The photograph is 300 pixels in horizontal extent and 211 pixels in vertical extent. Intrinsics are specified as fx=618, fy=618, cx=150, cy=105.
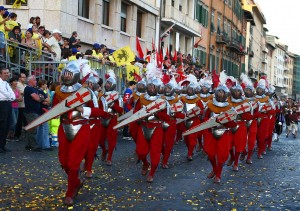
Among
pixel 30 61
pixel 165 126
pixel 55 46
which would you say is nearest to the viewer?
pixel 165 126

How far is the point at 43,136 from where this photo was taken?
1421 centimetres

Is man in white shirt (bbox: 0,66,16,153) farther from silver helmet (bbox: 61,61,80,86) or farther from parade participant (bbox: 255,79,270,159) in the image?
parade participant (bbox: 255,79,270,159)

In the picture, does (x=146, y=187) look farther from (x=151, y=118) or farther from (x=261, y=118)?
(x=261, y=118)

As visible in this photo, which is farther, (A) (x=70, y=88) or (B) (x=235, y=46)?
(B) (x=235, y=46)

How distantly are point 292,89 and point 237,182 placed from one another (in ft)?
537

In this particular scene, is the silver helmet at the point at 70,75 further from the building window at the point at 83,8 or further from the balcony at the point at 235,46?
the balcony at the point at 235,46

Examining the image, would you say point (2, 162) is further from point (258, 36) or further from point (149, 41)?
point (258, 36)

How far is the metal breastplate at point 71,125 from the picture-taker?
27.1 ft

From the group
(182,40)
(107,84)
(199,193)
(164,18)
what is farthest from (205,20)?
(199,193)

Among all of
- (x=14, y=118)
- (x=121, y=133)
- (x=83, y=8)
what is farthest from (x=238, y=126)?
(x=83, y=8)

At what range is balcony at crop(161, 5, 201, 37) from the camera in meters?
36.2

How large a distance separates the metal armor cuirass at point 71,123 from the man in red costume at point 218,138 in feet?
10.4

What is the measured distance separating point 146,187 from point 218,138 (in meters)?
1.87

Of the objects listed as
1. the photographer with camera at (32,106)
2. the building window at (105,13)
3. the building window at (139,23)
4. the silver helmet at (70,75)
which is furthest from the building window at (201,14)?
the silver helmet at (70,75)
